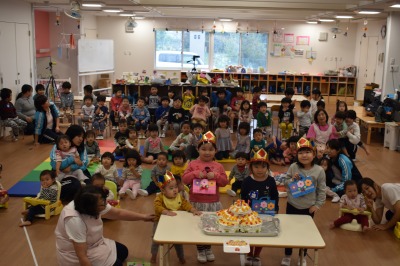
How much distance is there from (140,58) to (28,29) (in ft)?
21.3

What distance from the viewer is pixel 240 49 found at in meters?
17.4

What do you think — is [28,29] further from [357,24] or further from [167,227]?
[357,24]

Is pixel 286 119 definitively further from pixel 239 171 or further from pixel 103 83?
pixel 103 83

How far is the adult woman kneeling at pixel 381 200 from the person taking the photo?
5.15 m

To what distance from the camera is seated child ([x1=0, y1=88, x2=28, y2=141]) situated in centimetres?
938

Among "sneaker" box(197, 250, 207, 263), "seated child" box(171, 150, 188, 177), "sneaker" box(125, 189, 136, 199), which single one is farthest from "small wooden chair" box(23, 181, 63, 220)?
"sneaker" box(197, 250, 207, 263)

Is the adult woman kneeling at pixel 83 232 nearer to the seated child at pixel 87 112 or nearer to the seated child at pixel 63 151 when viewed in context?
the seated child at pixel 63 151

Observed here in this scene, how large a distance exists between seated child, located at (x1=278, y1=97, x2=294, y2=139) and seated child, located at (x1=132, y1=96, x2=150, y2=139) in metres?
2.88

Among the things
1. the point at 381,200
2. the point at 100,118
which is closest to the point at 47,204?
the point at 381,200

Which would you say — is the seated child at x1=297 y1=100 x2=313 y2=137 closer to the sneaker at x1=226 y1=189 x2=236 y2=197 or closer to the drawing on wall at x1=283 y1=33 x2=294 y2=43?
the sneaker at x1=226 y1=189 x2=236 y2=197

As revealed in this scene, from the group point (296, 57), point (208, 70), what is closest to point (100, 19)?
point (208, 70)

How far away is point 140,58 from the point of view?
17.3 meters

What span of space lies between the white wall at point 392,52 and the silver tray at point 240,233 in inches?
378

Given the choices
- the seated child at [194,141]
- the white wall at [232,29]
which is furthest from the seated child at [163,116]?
the white wall at [232,29]
